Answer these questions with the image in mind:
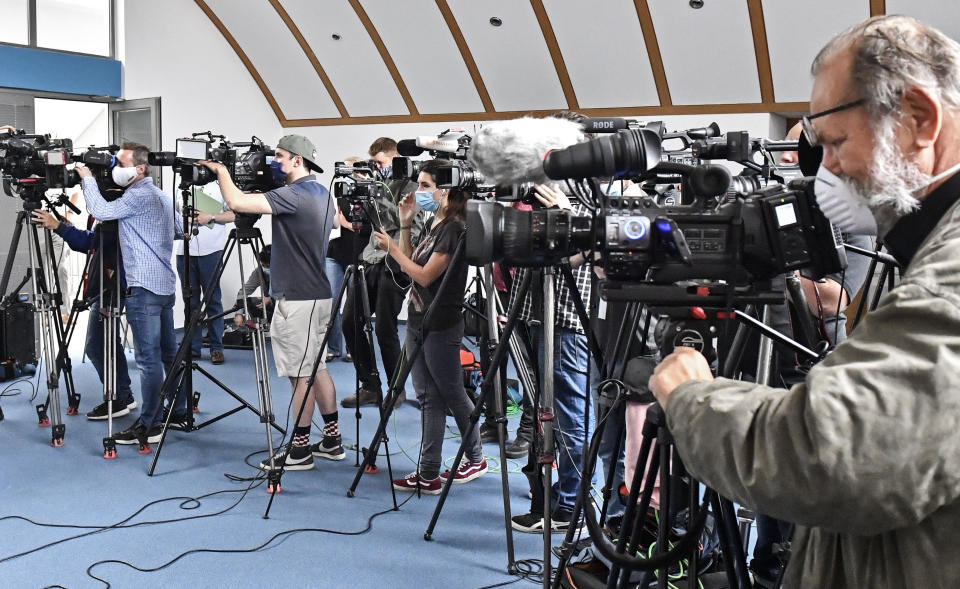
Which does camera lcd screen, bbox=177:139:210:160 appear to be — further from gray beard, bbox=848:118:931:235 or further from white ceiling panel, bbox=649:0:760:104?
white ceiling panel, bbox=649:0:760:104

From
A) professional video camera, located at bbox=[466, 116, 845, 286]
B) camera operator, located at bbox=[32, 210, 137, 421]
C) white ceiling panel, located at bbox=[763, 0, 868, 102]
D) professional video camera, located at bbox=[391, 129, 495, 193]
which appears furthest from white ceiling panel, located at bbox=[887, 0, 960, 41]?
camera operator, located at bbox=[32, 210, 137, 421]

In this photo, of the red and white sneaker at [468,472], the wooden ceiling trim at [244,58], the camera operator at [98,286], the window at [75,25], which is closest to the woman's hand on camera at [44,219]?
the camera operator at [98,286]

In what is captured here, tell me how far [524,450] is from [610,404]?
8.78 ft

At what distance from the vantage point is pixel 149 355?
4637 millimetres

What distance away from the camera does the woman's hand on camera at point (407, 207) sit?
3.98 metres

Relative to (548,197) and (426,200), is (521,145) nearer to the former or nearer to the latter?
(548,197)

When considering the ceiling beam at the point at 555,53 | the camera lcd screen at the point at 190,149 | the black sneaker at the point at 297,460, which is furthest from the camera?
the ceiling beam at the point at 555,53

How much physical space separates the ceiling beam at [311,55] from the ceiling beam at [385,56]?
2.61ft

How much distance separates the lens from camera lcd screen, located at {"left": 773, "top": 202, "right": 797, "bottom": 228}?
1.55m

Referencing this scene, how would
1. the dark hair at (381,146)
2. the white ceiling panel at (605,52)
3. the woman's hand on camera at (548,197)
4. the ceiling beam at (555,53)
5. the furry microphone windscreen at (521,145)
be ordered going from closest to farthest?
1. the furry microphone windscreen at (521,145)
2. the woman's hand on camera at (548,197)
3. the dark hair at (381,146)
4. the white ceiling panel at (605,52)
5. the ceiling beam at (555,53)

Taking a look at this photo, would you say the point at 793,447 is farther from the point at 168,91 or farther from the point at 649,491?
the point at 168,91

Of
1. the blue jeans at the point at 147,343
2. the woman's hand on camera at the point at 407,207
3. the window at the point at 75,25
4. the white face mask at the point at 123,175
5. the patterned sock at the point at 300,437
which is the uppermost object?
the window at the point at 75,25

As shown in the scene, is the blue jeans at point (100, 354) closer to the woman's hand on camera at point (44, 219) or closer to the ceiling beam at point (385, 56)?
the woman's hand on camera at point (44, 219)

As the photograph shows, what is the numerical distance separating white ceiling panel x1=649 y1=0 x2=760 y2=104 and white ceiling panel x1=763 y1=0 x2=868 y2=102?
161 mm
